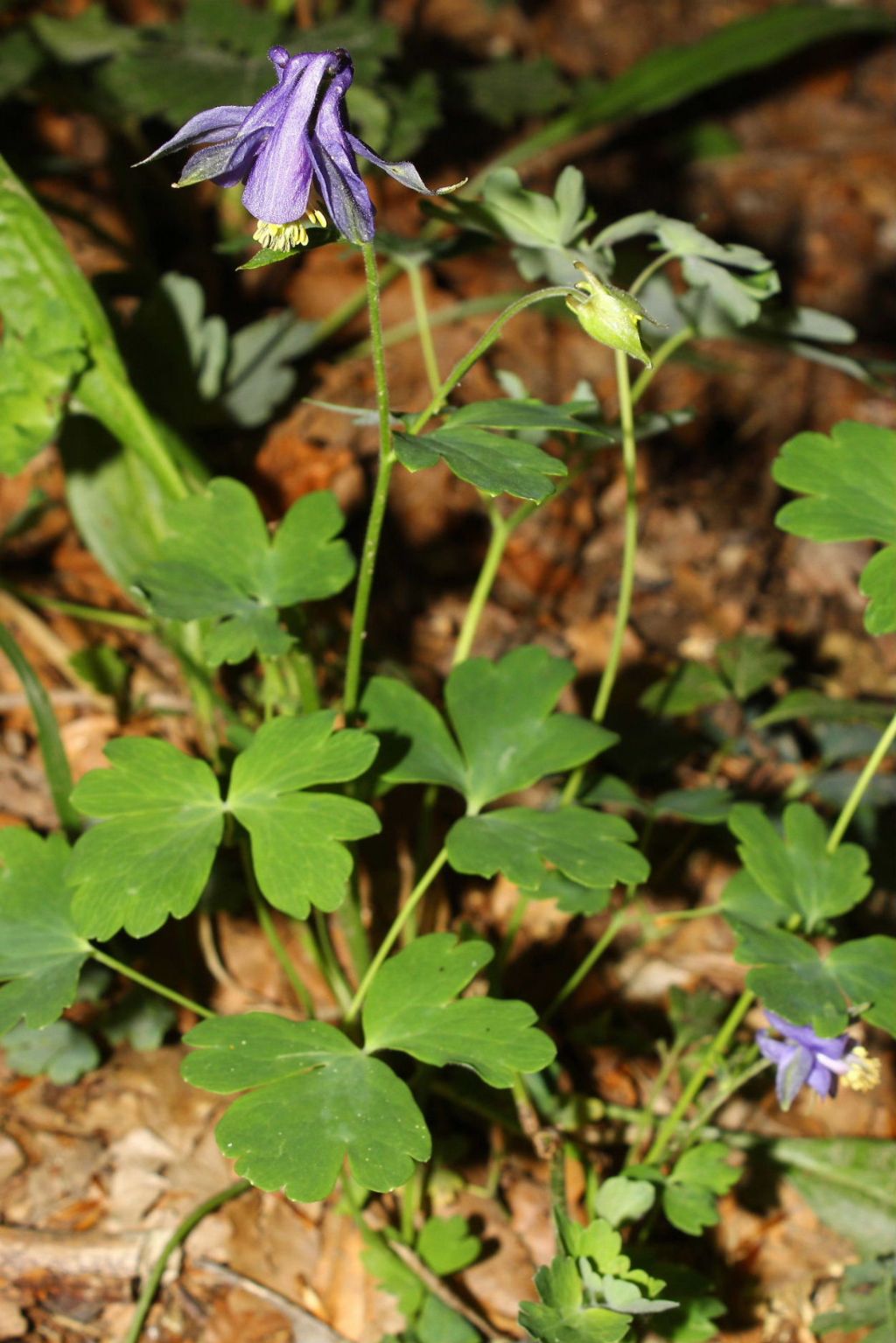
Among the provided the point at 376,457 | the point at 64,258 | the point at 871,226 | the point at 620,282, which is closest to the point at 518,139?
the point at 871,226

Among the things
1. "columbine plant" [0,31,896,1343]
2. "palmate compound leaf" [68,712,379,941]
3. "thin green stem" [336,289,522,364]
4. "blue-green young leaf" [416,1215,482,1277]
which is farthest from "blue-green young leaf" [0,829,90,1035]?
"thin green stem" [336,289,522,364]

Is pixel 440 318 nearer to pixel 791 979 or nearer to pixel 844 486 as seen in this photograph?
pixel 844 486

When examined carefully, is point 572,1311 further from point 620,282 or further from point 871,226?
point 871,226

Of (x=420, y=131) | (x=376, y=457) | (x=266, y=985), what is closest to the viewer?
(x=266, y=985)

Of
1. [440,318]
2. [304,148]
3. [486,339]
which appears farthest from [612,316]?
[440,318]

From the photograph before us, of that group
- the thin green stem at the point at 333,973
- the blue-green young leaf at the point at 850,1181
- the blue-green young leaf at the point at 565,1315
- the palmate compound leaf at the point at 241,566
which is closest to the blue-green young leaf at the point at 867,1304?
the blue-green young leaf at the point at 850,1181

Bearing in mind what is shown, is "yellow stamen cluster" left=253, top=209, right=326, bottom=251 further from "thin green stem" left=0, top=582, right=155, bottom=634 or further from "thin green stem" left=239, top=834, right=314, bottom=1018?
"thin green stem" left=0, top=582, right=155, bottom=634
